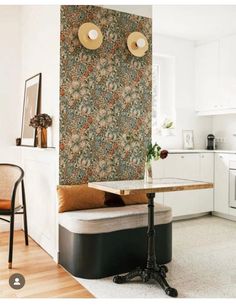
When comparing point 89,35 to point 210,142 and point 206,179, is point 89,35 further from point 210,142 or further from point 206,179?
point 210,142

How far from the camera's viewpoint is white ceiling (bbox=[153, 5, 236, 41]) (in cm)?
389

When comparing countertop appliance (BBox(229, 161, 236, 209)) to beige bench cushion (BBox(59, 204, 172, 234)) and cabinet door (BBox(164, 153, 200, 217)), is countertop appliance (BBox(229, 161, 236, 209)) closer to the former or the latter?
cabinet door (BBox(164, 153, 200, 217))

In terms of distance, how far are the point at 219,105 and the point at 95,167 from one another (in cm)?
249

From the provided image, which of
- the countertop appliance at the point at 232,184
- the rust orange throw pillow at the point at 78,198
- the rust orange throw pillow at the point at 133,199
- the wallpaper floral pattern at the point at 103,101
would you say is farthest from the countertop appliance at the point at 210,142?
the rust orange throw pillow at the point at 78,198

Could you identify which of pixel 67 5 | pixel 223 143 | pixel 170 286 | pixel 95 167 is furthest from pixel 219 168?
pixel 67 5

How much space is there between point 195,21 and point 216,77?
36.3 inches

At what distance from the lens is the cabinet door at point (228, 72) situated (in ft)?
15.4

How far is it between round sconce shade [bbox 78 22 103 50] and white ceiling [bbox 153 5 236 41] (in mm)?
1152

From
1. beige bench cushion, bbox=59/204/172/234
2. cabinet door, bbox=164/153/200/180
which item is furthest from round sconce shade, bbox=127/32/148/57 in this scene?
cabinet door, bbox=164/153/200/180

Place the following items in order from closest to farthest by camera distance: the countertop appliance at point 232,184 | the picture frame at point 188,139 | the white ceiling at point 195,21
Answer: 1. the white ceiling at point 195,21
2. the countertop appliance at point 232,184
3. the picture frame at point 188,139

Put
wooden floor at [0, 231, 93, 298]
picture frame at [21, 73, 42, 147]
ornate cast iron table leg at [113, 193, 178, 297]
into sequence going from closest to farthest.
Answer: wooden floor at [0, 231, 93, 298] < ornate cast iron table leg at [113, 193, 178, 297] < picture frame at [21, 73, 42, 147]

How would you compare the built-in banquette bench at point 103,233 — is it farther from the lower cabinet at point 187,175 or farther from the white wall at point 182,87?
the white wall at point 182,87

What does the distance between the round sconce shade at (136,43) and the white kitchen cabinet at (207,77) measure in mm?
1955

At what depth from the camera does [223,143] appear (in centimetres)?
524
